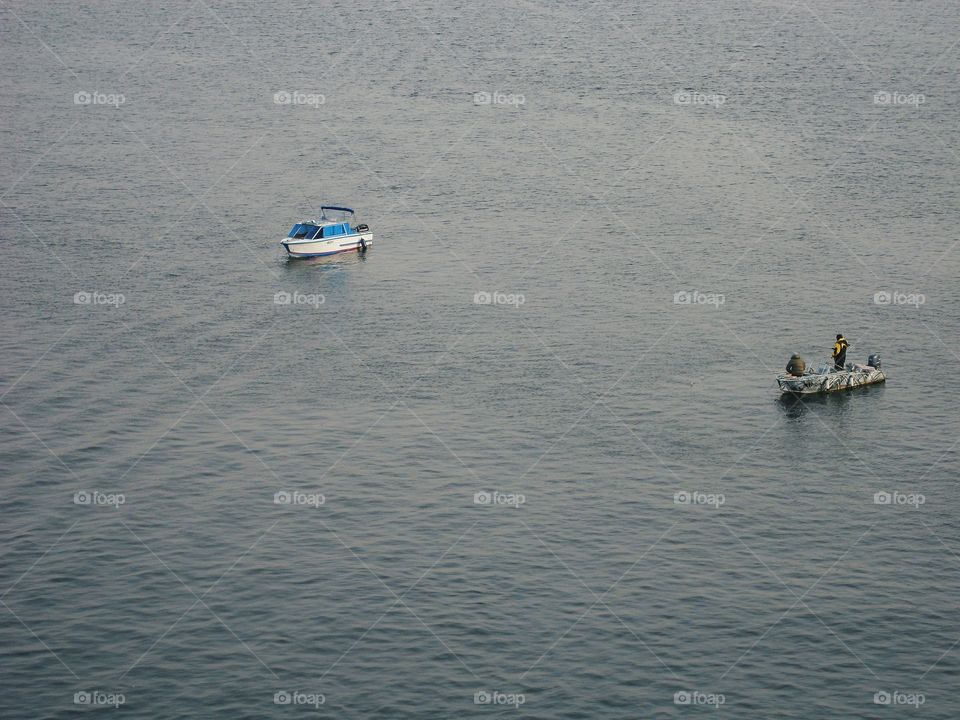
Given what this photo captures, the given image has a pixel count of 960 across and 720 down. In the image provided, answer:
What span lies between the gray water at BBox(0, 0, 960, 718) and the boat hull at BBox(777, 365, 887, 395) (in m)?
1.00

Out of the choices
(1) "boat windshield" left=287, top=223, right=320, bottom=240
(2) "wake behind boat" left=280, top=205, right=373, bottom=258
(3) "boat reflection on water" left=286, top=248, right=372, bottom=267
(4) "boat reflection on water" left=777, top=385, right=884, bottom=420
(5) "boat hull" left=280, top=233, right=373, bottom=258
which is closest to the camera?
(4) "boat reflection on water" left=777, top=385, right=884, bottom=420

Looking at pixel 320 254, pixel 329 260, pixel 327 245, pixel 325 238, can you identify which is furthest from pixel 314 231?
pixel 329 260

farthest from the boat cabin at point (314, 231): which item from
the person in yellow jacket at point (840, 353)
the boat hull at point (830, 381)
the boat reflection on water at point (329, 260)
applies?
the person in yellow jacket at point (840, 353)

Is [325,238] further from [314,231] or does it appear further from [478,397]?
[478,397]

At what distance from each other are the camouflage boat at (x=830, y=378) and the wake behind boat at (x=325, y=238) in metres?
36.3

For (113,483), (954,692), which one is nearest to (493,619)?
(954,692)

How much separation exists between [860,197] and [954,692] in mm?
70701

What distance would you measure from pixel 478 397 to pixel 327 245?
1137 inches

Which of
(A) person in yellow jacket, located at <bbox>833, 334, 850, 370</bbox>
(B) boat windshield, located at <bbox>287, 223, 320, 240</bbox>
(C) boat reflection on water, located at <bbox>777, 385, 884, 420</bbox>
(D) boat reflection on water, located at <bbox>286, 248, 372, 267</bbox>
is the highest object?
(B) boat windshield, located at <bbox>287, 223, 320, 240</bbox>

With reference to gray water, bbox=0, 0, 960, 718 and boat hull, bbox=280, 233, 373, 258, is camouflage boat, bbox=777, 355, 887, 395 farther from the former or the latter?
boat hull, bbox=280, 233, 373, 258

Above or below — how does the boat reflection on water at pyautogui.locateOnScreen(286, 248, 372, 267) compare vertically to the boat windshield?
below

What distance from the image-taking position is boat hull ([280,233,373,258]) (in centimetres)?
8925

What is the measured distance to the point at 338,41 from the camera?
152000 millimetres

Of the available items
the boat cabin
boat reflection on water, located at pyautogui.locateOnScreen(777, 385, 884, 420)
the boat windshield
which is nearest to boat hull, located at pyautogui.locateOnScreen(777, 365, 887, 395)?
boat reflection on water, located at pyautogui.locateOnScreen(777, 385, 884, 420)
